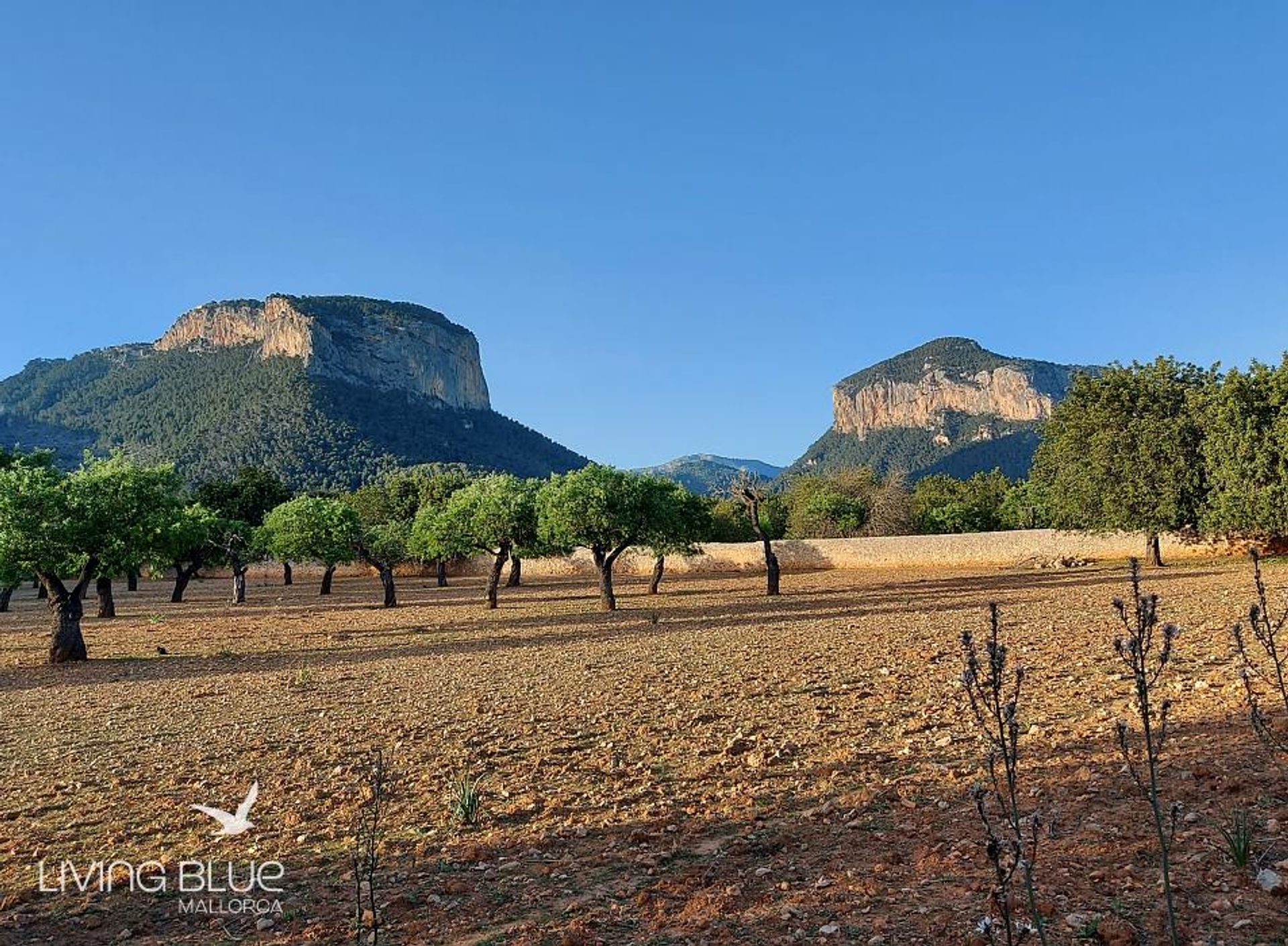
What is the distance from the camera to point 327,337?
166125 mm

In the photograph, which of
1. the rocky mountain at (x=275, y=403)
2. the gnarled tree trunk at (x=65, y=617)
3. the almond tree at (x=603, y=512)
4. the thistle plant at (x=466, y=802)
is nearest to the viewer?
the thistle plant at (x=466, y=802)

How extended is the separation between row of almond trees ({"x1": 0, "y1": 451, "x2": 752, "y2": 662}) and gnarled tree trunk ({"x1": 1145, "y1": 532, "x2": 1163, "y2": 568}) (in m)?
18.9

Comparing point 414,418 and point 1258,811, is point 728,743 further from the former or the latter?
point 414,418

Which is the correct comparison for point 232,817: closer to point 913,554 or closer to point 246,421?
point 913,554

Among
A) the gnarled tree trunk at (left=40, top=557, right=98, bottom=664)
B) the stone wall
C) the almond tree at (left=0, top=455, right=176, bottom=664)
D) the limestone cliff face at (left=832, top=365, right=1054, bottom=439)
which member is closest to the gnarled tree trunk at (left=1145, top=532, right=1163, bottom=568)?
the stone wall

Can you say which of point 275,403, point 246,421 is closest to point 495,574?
point 246,421

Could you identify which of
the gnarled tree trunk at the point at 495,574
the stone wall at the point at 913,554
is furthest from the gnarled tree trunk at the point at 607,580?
the stone wall at the point at 913,554

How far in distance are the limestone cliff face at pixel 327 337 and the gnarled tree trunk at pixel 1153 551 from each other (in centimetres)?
14816

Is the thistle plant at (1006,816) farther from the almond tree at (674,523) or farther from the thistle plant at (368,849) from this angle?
the almond tree at (674,523)

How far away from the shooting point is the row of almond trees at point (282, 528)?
17.9 meters

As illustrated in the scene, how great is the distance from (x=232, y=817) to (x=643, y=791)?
368 centimetres

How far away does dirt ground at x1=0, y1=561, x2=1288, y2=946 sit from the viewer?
14.9 feet

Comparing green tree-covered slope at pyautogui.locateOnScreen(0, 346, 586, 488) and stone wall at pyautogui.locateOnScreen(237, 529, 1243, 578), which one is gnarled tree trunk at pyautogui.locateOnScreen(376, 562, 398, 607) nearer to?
stone wall at pyautogui.locateOnScreen(237, 529, 1243, 578)

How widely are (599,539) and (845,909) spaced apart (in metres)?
23.3
